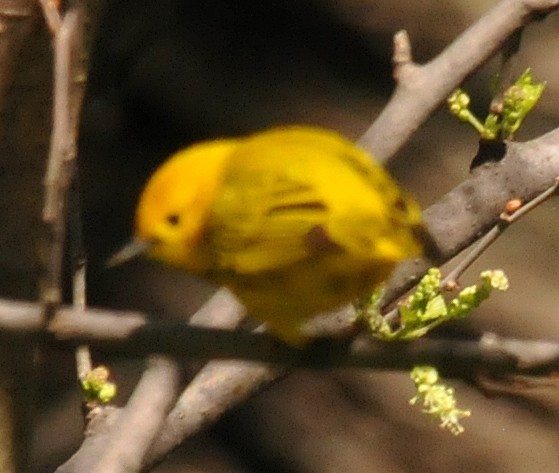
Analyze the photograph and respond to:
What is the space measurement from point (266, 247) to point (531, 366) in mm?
388

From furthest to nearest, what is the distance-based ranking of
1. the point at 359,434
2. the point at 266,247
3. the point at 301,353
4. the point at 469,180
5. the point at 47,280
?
the point at 359,434, the point at 469,180, the point at 266,247, the point at 301,353, the point at 47,280

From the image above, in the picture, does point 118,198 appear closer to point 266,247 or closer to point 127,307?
point 127,307

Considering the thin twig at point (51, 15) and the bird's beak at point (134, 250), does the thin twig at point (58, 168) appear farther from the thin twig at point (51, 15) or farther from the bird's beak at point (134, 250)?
the bird's beak at point (134, 250)

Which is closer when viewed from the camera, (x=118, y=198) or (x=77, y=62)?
(x=77, y=62)

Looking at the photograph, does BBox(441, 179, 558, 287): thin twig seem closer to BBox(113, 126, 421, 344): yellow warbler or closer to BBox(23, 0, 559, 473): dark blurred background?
BBox(113, 126, 421, 344): yellow warbler

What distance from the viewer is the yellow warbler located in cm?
124

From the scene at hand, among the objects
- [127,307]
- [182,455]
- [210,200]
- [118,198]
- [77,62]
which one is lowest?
[182,455]

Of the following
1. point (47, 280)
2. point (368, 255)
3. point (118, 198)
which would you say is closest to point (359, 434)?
point (118, 198)

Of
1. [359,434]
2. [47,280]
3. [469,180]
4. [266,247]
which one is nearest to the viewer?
[47,280]

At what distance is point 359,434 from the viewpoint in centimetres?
279

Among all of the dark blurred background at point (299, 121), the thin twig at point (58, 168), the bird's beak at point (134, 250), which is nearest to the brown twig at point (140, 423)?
the bird's beak at point (134, 250)

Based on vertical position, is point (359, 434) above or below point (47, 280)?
below

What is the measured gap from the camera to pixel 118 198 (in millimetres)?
2939

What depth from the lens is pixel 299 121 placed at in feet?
9.73
